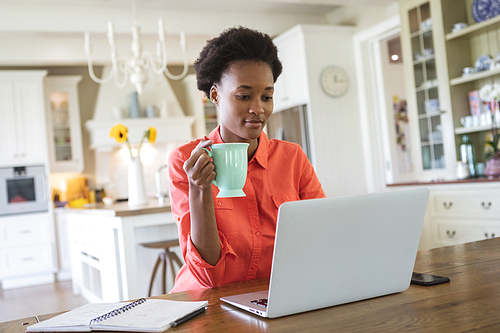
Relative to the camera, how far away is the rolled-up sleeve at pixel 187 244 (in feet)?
3.62

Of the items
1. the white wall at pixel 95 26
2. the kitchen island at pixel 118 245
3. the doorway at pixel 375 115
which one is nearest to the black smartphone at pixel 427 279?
the kitchen island at pixel 118 245

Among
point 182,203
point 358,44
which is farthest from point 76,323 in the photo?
point 358,44

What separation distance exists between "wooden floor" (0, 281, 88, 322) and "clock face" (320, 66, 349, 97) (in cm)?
324

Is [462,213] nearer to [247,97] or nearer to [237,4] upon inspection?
[247,97]

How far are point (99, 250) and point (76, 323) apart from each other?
9.35 feet

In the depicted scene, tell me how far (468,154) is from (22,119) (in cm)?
505

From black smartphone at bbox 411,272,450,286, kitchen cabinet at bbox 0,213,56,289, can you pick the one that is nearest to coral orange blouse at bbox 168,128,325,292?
black smartphone at bbox 411,272,450,286

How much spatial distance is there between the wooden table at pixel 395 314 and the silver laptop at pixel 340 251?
0.02 metres

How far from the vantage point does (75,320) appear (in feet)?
2.56

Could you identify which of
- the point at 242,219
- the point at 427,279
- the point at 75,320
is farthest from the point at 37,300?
the point at 427,279

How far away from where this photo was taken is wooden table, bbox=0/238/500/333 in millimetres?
692

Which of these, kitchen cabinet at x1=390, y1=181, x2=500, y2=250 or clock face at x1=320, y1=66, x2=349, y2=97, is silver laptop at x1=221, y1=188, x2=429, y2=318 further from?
clock face at x1=320, y1=66, x2=349, y2=97

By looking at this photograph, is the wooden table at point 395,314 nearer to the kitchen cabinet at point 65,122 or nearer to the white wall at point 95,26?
the white wall at point 95,26

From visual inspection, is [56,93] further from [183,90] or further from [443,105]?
[443,105]
